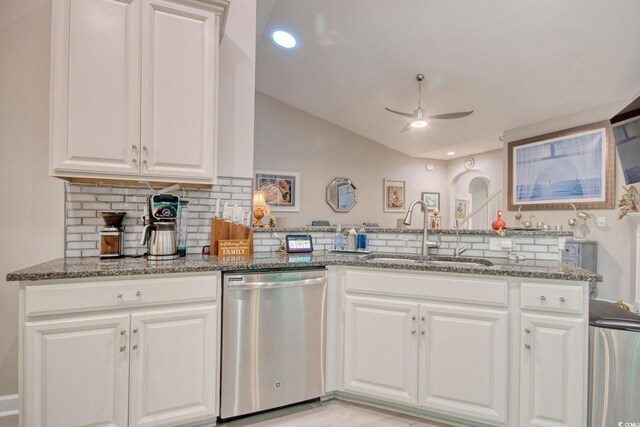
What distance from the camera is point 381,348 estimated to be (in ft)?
6.42

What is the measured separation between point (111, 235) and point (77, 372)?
2.43 ft

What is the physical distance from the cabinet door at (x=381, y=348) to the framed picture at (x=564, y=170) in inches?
156

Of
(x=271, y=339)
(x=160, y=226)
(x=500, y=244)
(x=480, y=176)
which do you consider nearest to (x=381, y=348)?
(x=271, y=339)

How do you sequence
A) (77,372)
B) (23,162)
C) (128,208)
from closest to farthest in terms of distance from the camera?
1. (77,372)
2. (23,162)
3. (128,208)

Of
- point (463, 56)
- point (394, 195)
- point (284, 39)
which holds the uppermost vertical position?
point (284, 39)

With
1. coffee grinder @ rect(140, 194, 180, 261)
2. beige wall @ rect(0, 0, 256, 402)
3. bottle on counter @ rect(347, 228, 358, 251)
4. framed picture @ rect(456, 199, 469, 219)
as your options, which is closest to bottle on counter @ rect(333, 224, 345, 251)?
bottle on counter @ rect(347, 228, 358, 251)

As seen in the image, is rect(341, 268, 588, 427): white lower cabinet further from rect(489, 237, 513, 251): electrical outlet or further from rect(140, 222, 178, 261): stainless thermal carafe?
rect(140, 222, 178, 261): stainless thermal carafe

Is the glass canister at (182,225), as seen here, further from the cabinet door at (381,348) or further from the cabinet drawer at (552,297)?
the cabinet drawer at (552,297)

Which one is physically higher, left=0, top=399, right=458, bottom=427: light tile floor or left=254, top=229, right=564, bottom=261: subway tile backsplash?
left=254, top=229, right=564, bottom=261: subway tile backsplash

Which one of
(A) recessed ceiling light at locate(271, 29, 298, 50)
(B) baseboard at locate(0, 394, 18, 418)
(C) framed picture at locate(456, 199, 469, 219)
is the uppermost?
(A) recessed ceiling light at locate(271, 29, 298, 50)

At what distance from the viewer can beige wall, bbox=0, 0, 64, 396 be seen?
197 cm

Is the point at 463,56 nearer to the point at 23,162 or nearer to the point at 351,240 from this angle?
the point at 351,240

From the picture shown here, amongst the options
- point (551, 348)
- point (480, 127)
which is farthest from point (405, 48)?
point (551, 348)

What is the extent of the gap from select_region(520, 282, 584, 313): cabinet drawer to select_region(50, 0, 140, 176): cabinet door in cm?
221
